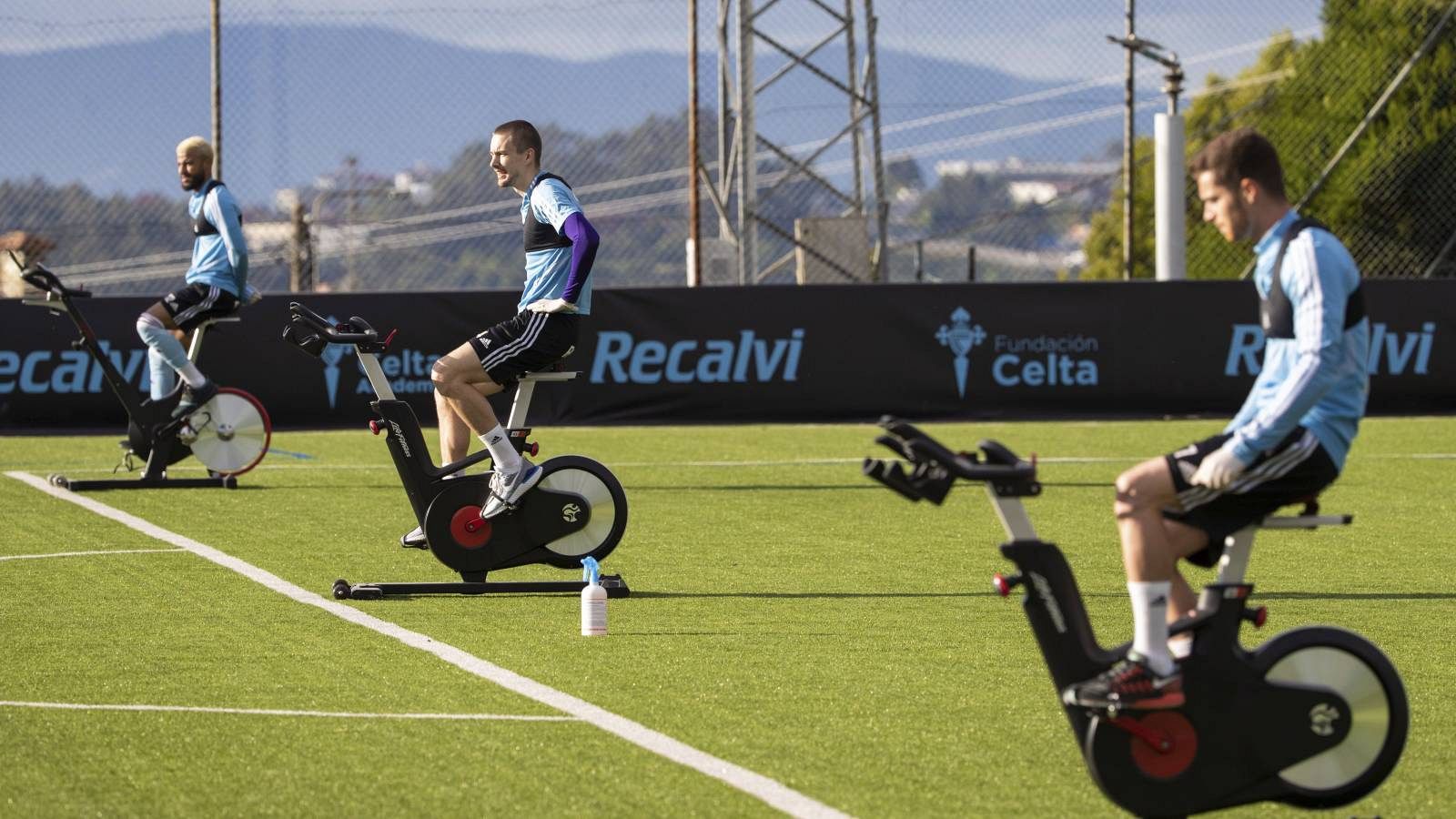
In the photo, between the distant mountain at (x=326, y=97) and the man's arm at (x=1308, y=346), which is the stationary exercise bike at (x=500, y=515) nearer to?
the man's arm at (x=1308, y=346)

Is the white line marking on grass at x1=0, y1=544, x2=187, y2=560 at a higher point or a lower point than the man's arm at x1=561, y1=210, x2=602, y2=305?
lower

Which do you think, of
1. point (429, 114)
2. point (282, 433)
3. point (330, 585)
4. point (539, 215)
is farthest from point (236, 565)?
point (429, 114)

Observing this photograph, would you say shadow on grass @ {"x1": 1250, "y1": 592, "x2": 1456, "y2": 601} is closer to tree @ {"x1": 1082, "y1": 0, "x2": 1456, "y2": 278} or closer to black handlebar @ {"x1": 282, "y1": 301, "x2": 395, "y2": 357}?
black handlebar @ {"x1": 282, "y1": 301, "x2": 395, "y2": 357}

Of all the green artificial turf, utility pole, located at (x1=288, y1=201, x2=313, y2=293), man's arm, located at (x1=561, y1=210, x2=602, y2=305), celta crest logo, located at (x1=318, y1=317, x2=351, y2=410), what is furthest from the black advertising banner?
man's arm, located at (x1=561, y1=210, x2=602, y2=305)

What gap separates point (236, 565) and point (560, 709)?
149 inches

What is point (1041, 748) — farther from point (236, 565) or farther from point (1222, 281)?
point (1222, 281)

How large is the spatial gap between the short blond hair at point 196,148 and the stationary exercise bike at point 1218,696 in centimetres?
866

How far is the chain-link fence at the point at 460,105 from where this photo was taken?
72.5 ft

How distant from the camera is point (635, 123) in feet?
91.9

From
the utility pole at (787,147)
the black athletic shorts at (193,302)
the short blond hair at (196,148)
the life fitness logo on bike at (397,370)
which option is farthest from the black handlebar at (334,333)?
the utility pole at (787,147)

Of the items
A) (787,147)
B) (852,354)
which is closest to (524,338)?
(852,354)

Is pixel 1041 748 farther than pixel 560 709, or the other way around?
pixel 560 709

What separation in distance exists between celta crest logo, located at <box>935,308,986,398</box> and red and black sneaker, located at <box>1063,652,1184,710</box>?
44.8 ft

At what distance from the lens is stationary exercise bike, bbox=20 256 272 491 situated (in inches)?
514
